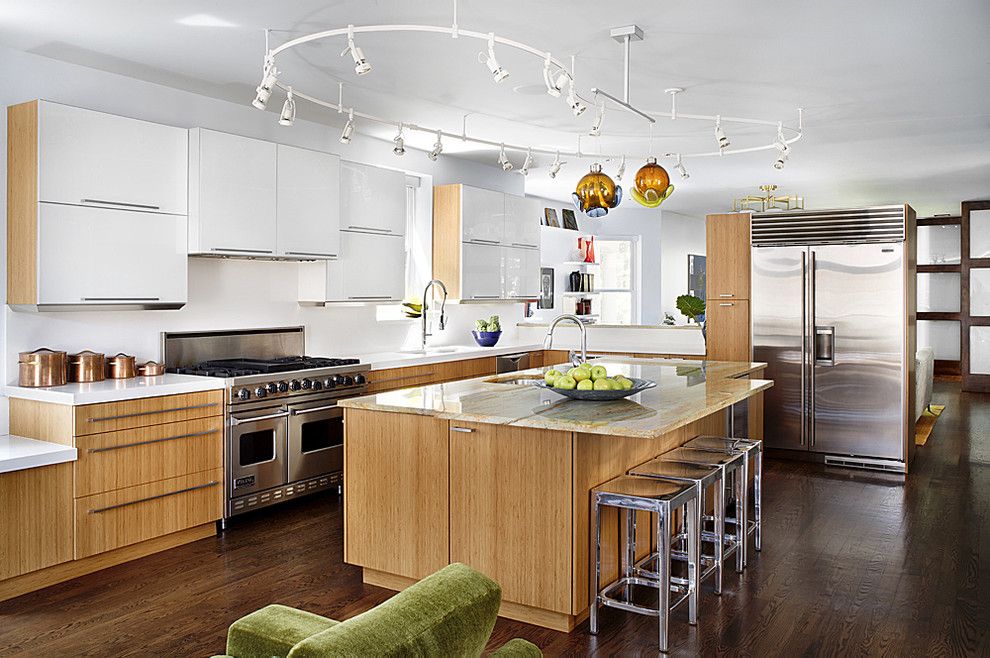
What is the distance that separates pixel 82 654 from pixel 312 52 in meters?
2.96

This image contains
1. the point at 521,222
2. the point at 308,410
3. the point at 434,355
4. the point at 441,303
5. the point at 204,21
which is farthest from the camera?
the point at 521,222

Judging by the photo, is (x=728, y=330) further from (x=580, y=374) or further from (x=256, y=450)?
(x=256, y=450)

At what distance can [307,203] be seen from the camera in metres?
5.42

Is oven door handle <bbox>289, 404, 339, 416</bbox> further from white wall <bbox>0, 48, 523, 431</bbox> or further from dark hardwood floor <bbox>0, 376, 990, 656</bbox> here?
white wall <bbox>0, 48, 523, 431</bbox>

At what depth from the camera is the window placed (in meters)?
11.0

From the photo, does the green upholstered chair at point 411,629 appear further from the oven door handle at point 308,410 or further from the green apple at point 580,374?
the oven door handle at point 308,410

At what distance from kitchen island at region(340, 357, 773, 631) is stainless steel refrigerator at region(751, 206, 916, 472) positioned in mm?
2832

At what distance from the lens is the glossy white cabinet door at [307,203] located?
17.2 feet

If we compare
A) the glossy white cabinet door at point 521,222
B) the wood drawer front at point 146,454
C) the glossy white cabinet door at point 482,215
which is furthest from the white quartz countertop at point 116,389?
the glossy white cabinet door at point 521,222

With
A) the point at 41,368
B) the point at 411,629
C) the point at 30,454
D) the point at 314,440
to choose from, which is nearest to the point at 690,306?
the point at 314,440

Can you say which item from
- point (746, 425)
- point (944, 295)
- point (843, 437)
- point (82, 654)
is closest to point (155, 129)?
point (82, 654)

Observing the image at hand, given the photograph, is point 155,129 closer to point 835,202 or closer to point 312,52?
point 312,52

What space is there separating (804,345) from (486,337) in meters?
2.62

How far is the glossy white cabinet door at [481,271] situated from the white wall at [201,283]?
22.0 inches
